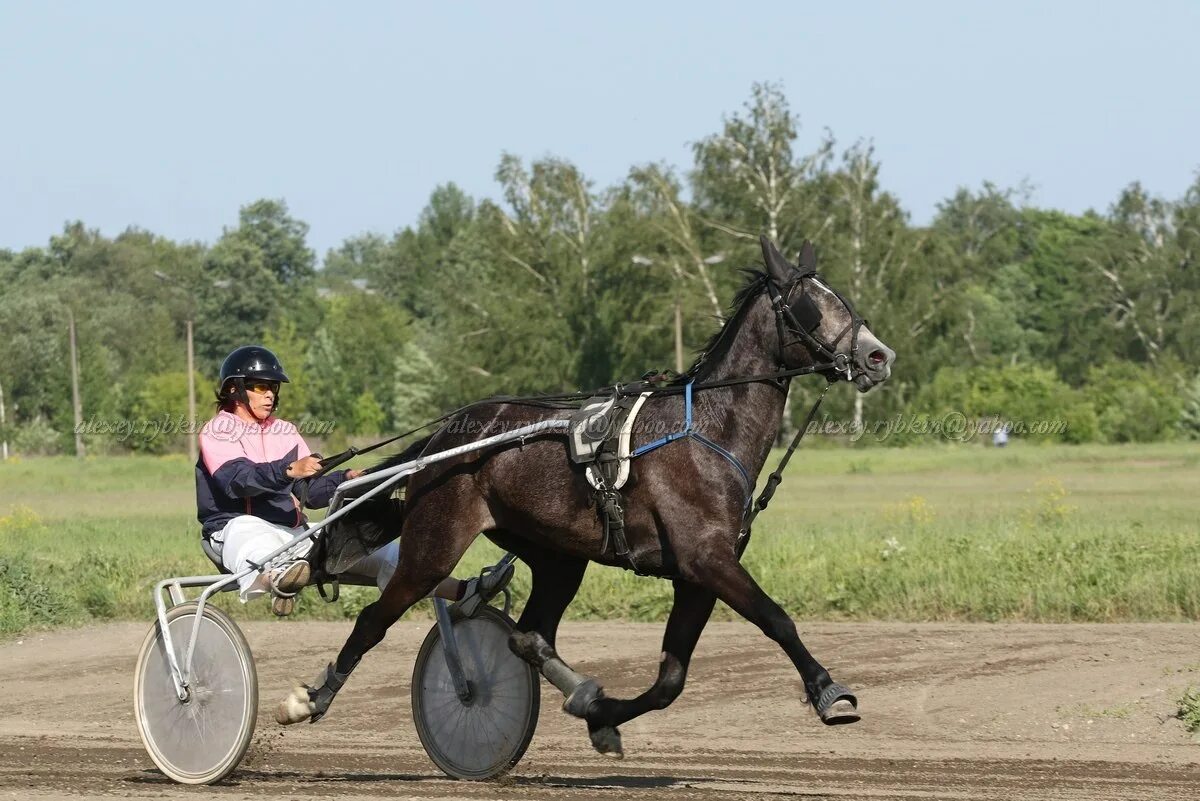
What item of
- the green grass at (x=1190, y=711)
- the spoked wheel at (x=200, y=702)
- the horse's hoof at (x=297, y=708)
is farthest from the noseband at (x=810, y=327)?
the green grass at (x=1190, y=711)

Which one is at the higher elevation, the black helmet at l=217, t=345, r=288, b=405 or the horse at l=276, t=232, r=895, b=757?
the black helmet at l=217, t=345, r=288, b=405

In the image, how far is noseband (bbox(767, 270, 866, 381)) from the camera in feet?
23.2

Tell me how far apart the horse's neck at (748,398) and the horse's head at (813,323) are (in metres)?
0.08

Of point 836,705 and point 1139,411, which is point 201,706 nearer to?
point 836,705

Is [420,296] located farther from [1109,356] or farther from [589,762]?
[589,762]

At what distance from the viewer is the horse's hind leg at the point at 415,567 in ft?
24.6

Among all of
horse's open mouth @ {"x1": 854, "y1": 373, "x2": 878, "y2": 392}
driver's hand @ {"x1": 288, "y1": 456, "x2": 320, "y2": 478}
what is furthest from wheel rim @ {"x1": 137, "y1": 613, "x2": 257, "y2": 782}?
horse's open mouth @ {"x1": 854, "y1": 373, "x2": 878, "y2": 392}

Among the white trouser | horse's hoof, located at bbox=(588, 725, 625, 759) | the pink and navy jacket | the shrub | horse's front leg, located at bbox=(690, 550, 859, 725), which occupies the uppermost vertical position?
the pink and navy jacket

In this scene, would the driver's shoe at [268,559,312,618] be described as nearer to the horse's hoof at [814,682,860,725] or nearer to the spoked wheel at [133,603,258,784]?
the spoked wheel at [133,603,258,784]

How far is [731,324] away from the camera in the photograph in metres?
7.45

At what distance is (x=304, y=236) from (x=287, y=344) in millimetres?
30907

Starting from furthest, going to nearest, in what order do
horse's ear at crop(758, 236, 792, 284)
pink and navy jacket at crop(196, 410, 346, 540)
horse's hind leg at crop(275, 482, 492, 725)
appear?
1. pink and navy jacket at crop(196, 410, 346, 540)
2. horse's hind leg at crop(275, 482, 492, 725)
3. horse's ear at crop(758, 236, 792, 284)

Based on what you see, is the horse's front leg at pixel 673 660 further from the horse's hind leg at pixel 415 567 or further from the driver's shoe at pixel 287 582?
the driver's shoe at pixel 287 582

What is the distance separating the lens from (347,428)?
2542 inches
